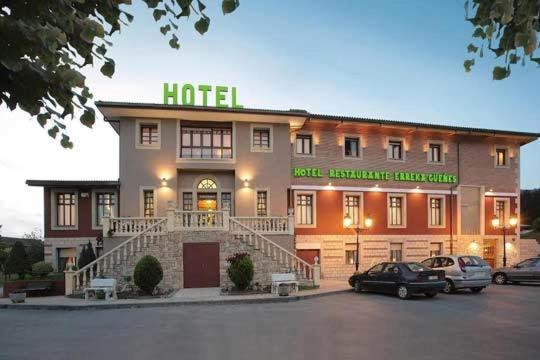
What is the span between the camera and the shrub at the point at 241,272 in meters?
16.7

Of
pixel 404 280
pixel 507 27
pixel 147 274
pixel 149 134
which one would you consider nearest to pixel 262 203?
pixel 149 134

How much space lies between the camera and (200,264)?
1805 centimetres

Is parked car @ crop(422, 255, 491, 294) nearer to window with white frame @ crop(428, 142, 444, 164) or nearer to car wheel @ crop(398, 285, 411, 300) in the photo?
car wheel @ crop(398, 285, 411, 300)

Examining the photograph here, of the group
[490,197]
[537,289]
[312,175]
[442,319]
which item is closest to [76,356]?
[442,319]

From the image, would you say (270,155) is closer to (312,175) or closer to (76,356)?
(312,175)

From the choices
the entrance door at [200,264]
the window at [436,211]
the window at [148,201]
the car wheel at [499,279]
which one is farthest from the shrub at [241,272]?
the window at [436,211]

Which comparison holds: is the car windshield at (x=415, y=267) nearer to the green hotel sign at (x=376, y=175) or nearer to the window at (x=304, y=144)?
the green hotel sign at (x=376, y=175)

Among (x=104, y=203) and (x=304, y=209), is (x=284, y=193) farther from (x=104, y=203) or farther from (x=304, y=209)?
(x=104, y=203)

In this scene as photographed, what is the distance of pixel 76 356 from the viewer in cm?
803

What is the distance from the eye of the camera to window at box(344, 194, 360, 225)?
944 inches

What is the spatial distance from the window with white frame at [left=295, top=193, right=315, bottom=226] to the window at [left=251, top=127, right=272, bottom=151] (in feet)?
11.1

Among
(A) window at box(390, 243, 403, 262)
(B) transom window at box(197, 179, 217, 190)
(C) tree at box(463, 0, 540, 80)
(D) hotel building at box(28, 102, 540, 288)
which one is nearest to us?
(C) tree at box(463, 0, 540, 80)

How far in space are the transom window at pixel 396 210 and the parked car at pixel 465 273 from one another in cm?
723

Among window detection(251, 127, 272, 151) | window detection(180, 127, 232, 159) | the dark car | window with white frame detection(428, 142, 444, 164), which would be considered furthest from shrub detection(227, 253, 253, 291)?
window with white frame detection(428, 142, 444, 164)
